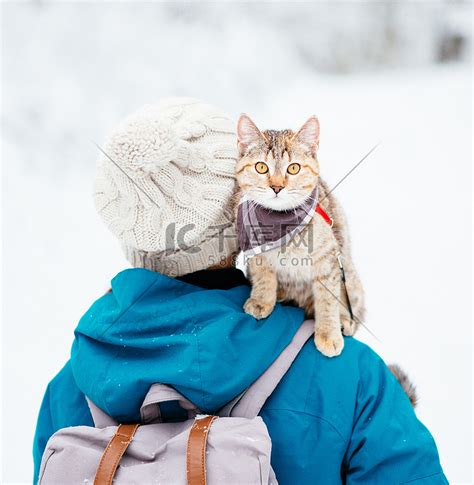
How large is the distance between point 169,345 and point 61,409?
1.18 feet

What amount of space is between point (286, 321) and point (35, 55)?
15.9 ft

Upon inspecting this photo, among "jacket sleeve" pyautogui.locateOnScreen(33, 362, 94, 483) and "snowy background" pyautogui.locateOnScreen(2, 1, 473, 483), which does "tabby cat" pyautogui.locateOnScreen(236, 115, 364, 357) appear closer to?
"jacket sleeve" pyautogui.locateOnScreen(33, 362, 94, 483)

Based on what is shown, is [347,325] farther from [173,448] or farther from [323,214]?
[173,448]

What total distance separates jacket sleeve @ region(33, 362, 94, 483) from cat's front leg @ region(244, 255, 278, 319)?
0.42 metres

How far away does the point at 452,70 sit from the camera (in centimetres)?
603

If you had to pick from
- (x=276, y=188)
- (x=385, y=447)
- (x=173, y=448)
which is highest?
(x=276, y=188)

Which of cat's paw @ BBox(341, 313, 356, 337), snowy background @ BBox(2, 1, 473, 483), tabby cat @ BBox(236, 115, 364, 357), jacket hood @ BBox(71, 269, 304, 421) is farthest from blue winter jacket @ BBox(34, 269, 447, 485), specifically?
snowy background @ BBox(2, 1, 473, 483)

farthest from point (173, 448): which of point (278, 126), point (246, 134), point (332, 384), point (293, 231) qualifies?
point (278, 126)

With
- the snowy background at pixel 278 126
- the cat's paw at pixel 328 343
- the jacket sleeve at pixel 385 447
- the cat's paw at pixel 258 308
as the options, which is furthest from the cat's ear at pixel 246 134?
the snowy background at pixel 278 126

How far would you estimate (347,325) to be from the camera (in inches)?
61.9

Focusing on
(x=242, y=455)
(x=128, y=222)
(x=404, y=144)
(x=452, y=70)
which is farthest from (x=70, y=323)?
(x=452, y=70)

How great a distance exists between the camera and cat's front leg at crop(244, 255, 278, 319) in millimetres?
1372

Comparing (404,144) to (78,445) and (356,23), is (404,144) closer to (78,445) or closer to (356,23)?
(356,23)

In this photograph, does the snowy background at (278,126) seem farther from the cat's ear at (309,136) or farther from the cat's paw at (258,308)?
the cat's ear at (309,136)
